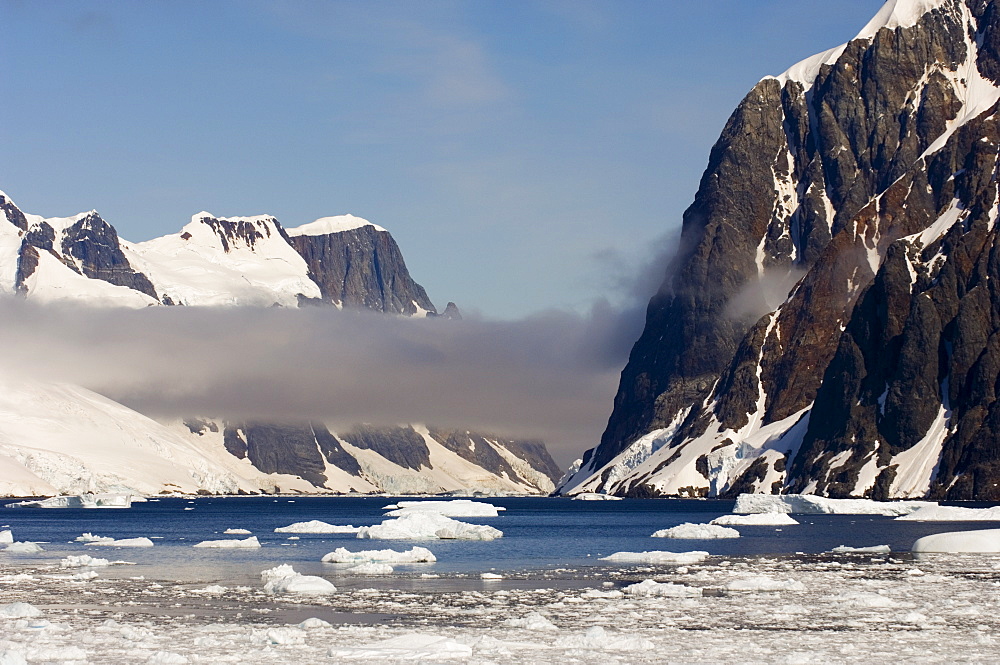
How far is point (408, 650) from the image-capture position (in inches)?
1842

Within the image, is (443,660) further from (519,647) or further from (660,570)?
(660,570)

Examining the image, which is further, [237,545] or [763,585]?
[237,545]

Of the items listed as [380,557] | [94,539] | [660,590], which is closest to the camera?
[660,590]

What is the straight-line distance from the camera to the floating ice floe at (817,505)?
557 feet

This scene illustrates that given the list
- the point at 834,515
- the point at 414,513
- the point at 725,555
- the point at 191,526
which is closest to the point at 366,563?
the point at 725,555

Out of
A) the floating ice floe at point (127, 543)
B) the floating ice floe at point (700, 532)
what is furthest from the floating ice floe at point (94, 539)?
the floating ice floe at point (700, 532)

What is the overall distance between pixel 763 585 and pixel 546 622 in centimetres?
1907

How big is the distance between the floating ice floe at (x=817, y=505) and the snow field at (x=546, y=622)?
3670 inches

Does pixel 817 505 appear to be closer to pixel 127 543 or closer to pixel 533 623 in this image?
pixel 127 543

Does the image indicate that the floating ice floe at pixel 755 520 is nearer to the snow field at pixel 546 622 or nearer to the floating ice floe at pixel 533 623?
the snow field at pixel 546 622

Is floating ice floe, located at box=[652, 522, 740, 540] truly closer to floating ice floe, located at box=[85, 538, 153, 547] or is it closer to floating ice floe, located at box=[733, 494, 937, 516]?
floating ice floe, located at box=[733, 494, 937, 516]

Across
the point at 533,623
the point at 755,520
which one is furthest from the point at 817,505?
the point at 533,623

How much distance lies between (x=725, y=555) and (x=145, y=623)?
51472 millimetres

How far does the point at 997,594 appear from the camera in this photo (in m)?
63.5
